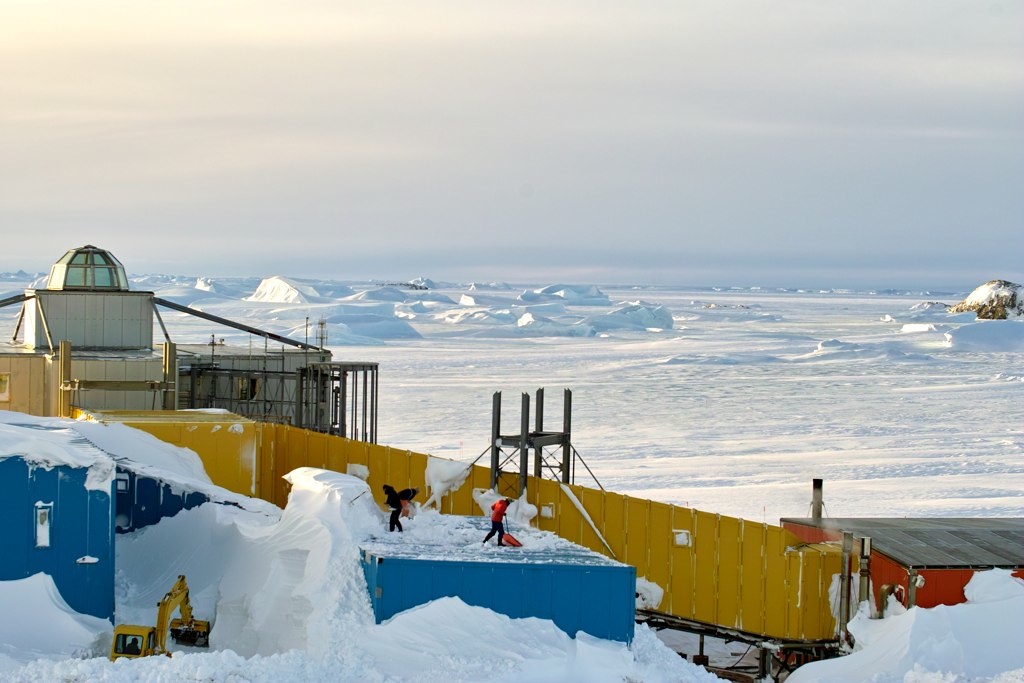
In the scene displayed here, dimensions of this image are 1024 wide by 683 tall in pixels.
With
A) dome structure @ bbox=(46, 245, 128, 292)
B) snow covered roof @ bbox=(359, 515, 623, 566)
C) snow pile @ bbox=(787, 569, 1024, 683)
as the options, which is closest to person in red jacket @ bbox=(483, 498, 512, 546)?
snow covered roof @ bbox=(359, 515, 623, 566)

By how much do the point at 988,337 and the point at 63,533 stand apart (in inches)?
2881

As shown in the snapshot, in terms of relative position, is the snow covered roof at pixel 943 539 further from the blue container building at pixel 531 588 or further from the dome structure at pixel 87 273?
the dome structure at pixel 87 273

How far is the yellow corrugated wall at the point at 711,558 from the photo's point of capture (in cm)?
1931

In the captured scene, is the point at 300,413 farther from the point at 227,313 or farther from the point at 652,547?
the point at 227,313

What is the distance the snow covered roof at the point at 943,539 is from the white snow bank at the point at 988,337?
5991 centimetres

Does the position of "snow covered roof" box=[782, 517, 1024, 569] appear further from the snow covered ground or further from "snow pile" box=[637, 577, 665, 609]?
"snow pile" box=[637, 577, 665, 609]

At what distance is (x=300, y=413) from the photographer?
30.6 m

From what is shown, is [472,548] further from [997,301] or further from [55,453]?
[997,301]

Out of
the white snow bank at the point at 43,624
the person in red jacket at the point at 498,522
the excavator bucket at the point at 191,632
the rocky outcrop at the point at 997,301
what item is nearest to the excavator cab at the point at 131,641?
the white snow bank at the point at 43,624

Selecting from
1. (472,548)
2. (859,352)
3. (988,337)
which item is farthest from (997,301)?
(472,548)

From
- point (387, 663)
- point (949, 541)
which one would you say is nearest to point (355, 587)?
point (387, 663)

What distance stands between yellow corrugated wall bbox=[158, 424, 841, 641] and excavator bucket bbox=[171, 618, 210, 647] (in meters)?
6.21

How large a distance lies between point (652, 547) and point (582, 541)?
116 cm

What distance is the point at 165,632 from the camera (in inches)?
606
